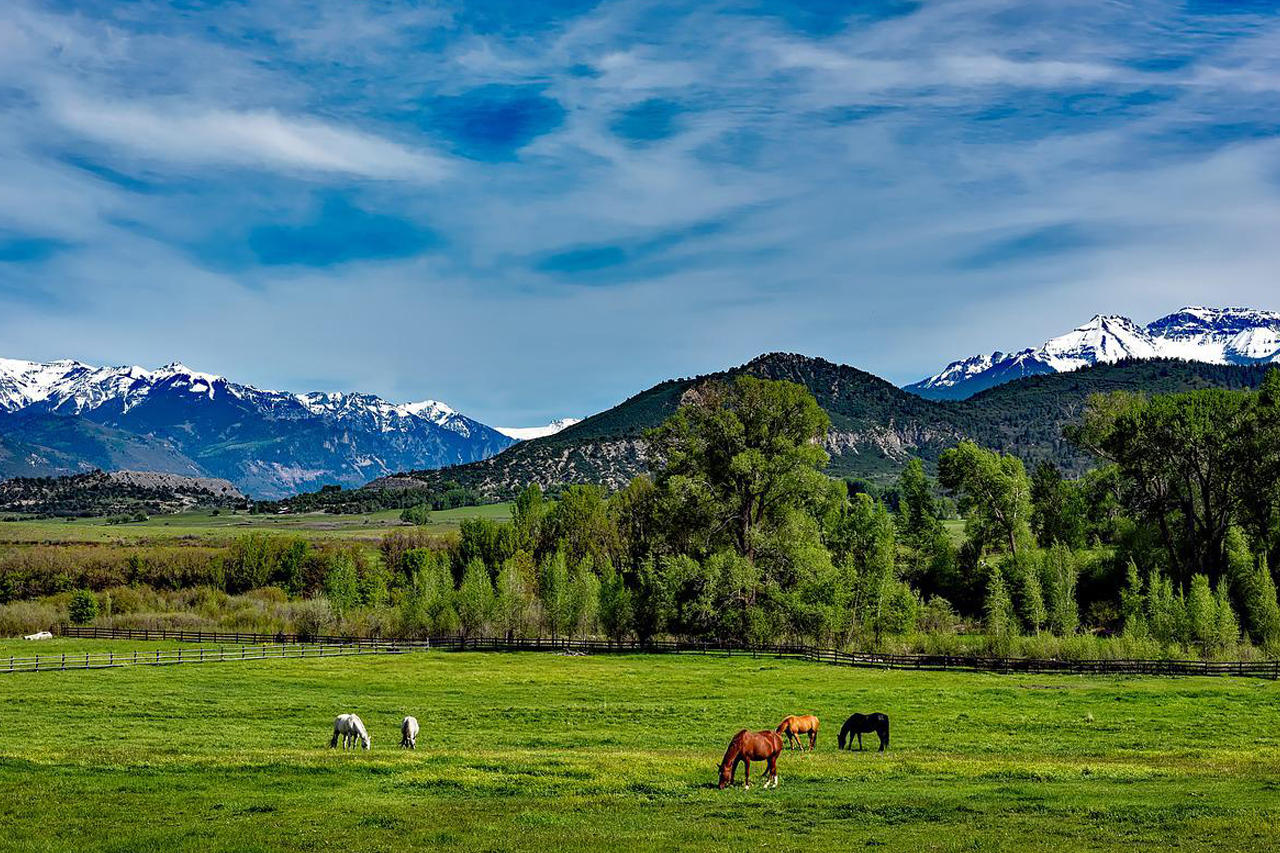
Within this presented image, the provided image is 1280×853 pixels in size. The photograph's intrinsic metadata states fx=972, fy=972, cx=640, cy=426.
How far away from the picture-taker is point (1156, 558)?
281ft

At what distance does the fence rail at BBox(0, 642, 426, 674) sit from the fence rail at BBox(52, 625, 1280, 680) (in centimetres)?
234

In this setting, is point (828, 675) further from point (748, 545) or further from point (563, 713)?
point (563, 713)

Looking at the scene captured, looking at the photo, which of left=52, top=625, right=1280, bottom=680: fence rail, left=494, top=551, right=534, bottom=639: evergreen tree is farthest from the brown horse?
left=494, top=551, right=534, bottom=639: evergreen tree

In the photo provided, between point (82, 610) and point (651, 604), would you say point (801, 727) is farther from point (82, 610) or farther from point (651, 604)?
point (82, 610)

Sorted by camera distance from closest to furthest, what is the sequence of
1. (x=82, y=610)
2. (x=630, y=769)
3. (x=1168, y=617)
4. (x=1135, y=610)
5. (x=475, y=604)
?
(x=630, y=769) → (x=1168, y=617) → (x=1135, y=610) → (x=475, y=604) → (x=82, y=610)

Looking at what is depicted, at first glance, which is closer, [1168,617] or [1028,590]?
[1168,617]

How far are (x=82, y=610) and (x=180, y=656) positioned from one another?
4892 cm

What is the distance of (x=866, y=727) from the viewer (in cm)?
3444

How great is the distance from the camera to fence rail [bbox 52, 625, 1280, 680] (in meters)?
61.7

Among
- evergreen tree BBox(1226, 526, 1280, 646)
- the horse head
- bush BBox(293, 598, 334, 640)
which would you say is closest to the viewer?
the horse head

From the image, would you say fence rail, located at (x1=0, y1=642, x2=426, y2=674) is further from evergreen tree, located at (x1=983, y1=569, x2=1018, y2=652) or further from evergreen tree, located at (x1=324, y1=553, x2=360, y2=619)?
evergreen tree, located at (x1=983, y1=569, x2=1018, y2=652)

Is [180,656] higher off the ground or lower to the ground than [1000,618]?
lower

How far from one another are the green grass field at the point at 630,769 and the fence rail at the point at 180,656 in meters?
14.5

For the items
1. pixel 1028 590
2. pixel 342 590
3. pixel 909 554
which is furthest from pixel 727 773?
pixel 342 590
